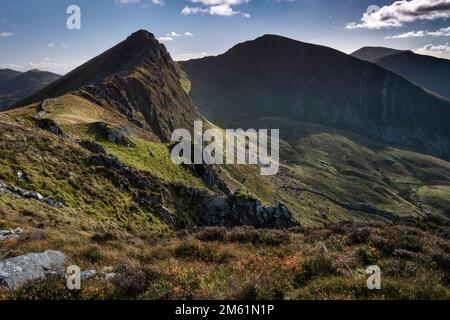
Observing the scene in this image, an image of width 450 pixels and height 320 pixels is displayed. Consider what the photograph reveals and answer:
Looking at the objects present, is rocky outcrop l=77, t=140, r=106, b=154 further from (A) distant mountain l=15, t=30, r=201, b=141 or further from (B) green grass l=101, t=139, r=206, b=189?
(A) distant mountain l=15, t=30, r=201, b=141

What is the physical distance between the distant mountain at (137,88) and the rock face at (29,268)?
266 feet

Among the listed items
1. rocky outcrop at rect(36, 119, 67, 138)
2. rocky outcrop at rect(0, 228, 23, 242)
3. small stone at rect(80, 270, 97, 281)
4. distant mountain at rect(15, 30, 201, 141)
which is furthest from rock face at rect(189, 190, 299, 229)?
distant mountain at rect(15, 30, 201, 141)

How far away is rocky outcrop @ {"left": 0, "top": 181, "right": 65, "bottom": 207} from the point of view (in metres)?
28.0

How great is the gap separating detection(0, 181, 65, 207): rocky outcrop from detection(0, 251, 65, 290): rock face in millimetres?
15868

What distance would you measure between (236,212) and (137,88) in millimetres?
91456

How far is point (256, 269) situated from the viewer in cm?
1303

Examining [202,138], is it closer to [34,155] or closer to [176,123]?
[176,123]

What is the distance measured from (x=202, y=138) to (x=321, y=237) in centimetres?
14422

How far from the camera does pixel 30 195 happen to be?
29.0 m

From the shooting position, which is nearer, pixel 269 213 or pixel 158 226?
pixel 158 226

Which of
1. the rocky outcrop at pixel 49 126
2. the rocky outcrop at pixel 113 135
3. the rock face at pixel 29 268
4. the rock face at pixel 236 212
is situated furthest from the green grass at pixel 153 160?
the rock face at pixel 29 268

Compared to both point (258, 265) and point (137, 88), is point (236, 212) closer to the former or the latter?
point (258, 265)

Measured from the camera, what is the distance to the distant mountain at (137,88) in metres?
104

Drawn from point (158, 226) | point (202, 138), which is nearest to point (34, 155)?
point (158, 226)
